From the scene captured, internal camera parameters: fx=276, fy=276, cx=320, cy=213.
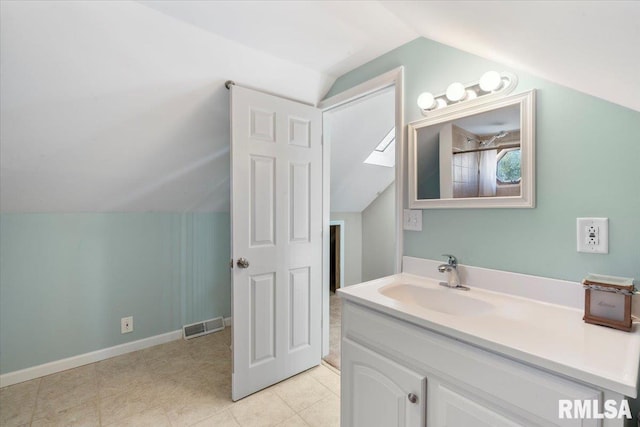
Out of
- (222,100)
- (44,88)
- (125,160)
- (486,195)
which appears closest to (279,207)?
(222,100)

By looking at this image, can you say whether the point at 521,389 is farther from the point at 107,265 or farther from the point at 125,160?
the point at 107,265

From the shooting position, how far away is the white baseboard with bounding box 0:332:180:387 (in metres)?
1.92

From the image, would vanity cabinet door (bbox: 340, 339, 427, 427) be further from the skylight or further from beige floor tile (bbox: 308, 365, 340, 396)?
the skylight

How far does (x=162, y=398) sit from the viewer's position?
178 cm

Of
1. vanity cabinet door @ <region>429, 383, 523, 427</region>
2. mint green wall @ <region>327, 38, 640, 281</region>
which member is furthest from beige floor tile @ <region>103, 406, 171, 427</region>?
mint green wall @ <region>327, 38, 640, 281</region>

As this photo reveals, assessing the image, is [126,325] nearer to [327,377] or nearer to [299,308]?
[299,308]

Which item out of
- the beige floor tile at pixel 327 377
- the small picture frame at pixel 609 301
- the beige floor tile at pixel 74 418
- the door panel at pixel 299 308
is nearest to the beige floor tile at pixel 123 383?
the beige floor tile at pixel 74 418

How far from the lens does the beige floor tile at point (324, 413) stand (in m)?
1.58


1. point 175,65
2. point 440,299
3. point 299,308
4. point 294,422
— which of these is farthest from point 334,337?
point 175,65

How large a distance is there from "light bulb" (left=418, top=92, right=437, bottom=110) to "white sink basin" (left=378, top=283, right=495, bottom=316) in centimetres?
93

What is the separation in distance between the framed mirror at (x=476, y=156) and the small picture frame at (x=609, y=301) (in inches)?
14.3

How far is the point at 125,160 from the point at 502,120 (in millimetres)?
2258

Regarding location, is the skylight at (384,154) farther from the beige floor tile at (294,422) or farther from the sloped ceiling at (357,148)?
the beige floor tile at (294,422)

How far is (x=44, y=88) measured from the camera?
1.40 metres
